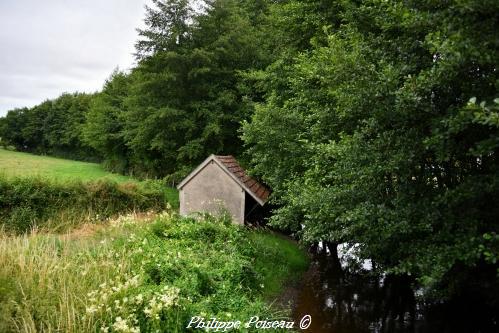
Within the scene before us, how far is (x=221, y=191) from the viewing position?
16.9 metres

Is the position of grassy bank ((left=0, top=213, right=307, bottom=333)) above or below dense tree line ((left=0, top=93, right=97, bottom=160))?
below

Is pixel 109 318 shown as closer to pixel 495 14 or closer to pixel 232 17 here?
pixel 495 14

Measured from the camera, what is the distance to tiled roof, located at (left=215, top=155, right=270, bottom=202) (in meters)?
16.7

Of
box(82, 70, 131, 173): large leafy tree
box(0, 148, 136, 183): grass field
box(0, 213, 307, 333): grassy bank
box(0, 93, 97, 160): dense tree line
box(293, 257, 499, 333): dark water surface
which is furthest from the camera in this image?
box(0, 93, 97, 160): dense tree line

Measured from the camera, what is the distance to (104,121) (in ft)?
118

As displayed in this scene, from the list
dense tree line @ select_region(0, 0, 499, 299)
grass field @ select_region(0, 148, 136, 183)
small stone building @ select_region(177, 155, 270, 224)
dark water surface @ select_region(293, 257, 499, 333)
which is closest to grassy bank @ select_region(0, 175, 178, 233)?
small stone building @ select_region(177, 155, 270, 224)

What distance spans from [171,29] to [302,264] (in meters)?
16.7

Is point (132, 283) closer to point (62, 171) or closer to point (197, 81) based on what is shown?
point (197, 81)

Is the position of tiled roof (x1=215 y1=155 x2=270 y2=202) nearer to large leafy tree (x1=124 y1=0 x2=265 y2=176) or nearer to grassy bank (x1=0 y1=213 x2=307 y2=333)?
grassy bank (x1=0 y1=213 x2=307 y2=333)

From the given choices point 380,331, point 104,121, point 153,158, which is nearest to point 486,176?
point 380,331

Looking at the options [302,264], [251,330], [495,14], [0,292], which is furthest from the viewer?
[302,264]

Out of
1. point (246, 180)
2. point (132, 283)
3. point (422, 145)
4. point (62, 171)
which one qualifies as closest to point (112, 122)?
point (62, 171)

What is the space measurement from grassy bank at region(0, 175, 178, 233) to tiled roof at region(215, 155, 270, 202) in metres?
5.22

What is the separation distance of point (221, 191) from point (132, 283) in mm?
9978
